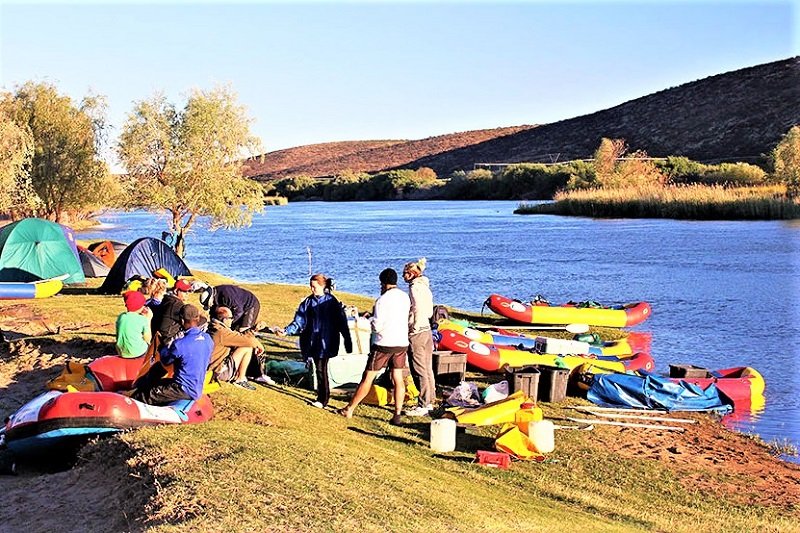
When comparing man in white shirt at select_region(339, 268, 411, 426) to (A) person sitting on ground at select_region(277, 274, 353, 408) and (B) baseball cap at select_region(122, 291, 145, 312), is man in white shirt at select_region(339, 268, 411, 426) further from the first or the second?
(B) baseball cap at select_region(122, 291, 145, 312)

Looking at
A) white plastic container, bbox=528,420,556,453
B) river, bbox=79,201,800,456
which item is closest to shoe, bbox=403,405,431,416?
white plastic container, bbox=528,420,556,453

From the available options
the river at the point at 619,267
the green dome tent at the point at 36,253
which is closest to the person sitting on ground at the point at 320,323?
the river at the point at 619,267

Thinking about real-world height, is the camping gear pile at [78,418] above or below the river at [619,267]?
above

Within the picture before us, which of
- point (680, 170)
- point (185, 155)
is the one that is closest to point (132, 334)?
point (185, 155)

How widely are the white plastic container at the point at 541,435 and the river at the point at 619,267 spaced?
12.7 ft

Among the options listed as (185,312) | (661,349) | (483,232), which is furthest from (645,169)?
(185,312)

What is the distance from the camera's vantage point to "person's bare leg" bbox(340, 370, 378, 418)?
11047mm

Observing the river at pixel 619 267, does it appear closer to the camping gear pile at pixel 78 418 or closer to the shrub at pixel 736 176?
the camping gear pile at pixel 78 418

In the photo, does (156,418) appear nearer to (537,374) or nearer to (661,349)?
(537,374)

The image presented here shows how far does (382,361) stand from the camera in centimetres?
1089

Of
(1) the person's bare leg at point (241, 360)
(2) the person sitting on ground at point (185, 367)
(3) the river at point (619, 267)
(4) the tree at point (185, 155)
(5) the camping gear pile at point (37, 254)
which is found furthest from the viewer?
(4) the tree at point (185, 155)

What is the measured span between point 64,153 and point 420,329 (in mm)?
32232

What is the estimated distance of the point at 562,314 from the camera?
21.3 meters

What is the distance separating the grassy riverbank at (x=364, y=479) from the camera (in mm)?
7039
